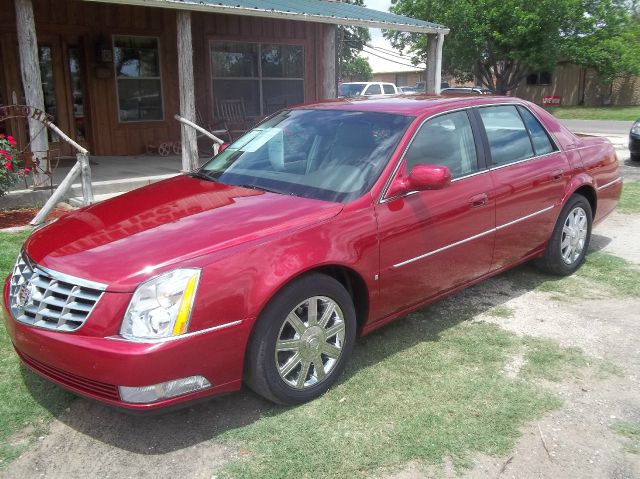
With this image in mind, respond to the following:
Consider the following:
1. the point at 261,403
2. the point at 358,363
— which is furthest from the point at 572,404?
the point at 261,403

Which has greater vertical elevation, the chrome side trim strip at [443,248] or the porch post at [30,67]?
the porch post at [30,67]

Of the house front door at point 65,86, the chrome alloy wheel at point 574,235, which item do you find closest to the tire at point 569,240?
the chrome alloy wheel at point 574,235

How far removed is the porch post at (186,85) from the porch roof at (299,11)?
45cm

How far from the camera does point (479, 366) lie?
3.78m

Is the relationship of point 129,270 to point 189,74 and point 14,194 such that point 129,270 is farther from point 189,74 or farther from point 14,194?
point 189,74

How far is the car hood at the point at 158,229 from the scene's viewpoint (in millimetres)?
2904

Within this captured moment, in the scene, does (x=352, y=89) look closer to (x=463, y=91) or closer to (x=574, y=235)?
(x=463, y=91)

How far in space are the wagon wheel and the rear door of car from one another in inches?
343

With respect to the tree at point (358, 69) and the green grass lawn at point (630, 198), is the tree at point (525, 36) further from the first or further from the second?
the tree at point (358, 69)

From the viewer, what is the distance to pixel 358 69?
64562 millimetres

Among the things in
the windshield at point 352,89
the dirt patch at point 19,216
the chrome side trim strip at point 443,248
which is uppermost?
the windshield at point 352,89

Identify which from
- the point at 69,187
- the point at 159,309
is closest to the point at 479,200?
the point at 159,309

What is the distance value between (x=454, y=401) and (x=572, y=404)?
2.15 ft

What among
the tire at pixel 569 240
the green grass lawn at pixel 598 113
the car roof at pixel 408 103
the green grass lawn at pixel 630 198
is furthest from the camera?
the green grass lawn at pixel 598 113
